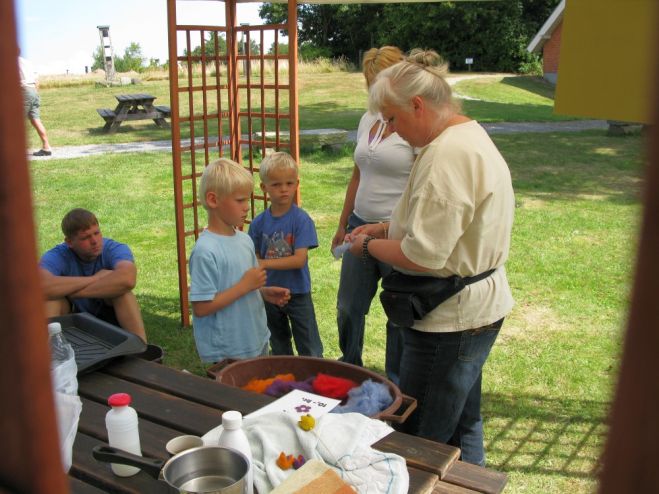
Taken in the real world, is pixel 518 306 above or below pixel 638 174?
below

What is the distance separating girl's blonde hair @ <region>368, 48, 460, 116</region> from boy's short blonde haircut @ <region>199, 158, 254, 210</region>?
2.92ft

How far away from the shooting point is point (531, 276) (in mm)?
5863

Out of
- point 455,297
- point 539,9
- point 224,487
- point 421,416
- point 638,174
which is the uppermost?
point 539,9

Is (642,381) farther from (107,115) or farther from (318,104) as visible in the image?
(318,104)

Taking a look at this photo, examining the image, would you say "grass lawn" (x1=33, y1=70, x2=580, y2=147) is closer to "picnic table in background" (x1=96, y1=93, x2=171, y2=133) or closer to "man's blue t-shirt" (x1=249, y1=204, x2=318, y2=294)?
"picnic table in background" (x1=96, y1=93, x2=171, y2=133)

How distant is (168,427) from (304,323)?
168 centimetres

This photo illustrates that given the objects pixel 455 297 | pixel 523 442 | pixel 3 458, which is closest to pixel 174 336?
pixel 523 442

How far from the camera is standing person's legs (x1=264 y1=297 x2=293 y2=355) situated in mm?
3729

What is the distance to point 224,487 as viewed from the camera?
1.48 m

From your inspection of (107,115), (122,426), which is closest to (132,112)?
(107,115)

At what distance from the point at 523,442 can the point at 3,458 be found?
340 centimetres

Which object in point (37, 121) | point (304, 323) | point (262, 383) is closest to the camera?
point (262, 383)

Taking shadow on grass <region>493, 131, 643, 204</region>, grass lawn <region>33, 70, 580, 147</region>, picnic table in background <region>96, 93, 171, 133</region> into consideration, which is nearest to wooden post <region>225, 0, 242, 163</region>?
shadow on grass <region>493, 131, 643, 204</region>

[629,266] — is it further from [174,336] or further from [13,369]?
[174,336]
